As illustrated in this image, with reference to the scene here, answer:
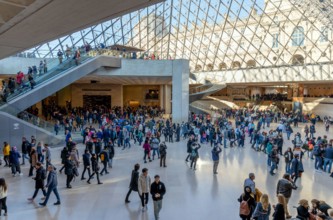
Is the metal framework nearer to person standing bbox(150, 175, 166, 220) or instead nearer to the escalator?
the escalator

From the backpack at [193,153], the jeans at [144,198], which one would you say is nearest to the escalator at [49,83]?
the backpack at [193,153]

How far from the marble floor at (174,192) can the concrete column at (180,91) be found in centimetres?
1182

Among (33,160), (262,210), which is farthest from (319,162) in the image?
(33,160)

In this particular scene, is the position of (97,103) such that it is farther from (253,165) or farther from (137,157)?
(253,165)

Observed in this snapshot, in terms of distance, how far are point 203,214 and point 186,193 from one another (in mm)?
1598

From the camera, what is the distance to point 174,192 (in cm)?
904

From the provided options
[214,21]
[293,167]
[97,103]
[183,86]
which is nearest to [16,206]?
[293,167]

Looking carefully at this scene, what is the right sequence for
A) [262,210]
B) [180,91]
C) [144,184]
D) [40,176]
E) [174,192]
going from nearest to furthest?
[262,210] → [144,184] → [40,176] → [174,192] → [180,91]

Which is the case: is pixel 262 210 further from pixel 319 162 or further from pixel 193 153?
pixel 319 162

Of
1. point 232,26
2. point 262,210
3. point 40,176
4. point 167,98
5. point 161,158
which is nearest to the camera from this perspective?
point 262,210

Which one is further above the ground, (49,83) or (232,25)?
(232,25)

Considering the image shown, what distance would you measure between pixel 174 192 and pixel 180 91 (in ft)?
55.2

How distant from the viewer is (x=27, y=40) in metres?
7.10

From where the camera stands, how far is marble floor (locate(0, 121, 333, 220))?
741cm
